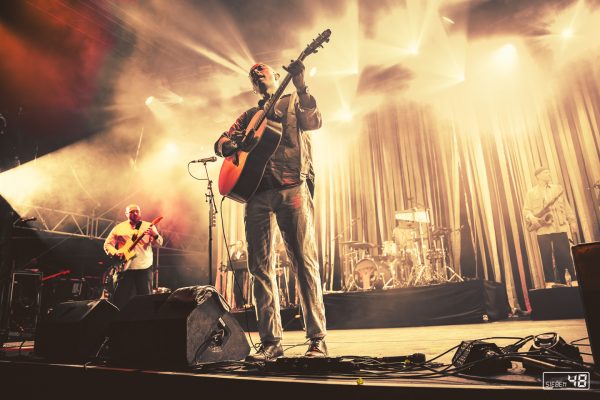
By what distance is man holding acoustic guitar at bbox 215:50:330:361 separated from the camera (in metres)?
2.17

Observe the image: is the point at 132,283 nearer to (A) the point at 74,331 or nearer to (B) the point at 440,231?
(A) the point at 74,331

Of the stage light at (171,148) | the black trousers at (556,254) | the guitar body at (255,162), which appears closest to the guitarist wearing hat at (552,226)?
the black trousers at (556,254)

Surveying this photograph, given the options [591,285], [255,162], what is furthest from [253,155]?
[591,285]

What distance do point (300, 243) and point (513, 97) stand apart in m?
7.36

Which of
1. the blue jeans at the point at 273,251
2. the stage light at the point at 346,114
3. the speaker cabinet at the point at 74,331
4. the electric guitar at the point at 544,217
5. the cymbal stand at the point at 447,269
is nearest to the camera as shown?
the blue jeans at the point at 273,251

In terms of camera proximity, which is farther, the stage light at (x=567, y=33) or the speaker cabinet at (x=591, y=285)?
the stage light at (x=567, y=33)

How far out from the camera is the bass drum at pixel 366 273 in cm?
736

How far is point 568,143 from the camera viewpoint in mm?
6996

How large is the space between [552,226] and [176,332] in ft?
18.9

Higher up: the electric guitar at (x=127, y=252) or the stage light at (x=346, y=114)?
the stage light at (x=346, y=114)

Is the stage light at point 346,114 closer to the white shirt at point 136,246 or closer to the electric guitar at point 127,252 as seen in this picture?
the white shirt at point 136,246

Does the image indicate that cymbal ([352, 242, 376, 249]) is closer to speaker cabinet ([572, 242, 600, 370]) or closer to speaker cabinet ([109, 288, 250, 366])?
speaker cabinet ([109, 288, 250, 366])

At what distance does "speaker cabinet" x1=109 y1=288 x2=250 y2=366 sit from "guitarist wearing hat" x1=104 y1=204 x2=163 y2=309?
258cm

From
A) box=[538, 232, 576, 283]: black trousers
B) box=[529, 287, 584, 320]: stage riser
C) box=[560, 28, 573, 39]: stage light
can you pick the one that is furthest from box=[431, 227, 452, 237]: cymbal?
box=[560, 28, 573, 39]: stage light
